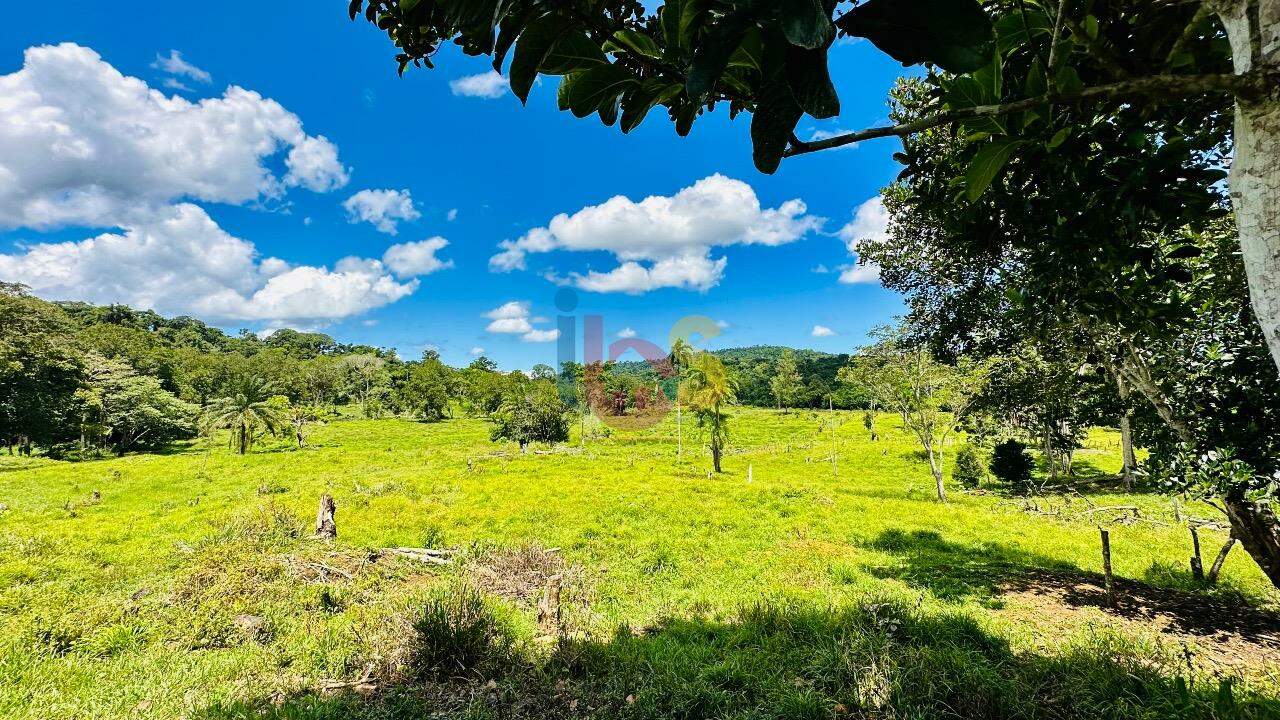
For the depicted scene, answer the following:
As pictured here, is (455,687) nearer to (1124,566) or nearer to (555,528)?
(555,528)

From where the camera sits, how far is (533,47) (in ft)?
2.66

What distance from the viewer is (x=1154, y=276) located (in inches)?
83.3

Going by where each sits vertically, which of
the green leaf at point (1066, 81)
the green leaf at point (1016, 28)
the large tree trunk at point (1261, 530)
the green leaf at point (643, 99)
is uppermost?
the green leaf at point (1016, 28)

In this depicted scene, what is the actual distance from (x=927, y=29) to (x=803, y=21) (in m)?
0.25

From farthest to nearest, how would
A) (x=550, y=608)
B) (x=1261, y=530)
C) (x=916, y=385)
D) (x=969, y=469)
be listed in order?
(x=969, y=469) → (x=916, y=385) → (x=550, y=608) → (x=1261, y=530)

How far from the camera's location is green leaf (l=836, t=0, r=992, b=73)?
0.62m

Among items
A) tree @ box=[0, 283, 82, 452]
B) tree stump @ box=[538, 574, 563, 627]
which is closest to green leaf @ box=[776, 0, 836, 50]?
tree stump @ box=[538, 574, 563, 627]

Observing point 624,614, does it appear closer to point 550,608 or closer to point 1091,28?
point 550,608

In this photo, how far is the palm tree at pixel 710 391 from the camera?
3148cm

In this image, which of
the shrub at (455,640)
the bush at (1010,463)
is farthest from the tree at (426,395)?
the shrub at (455,640)

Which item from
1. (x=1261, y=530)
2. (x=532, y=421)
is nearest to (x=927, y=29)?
(x=1261, y=530)

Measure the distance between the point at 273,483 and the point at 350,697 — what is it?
68.6 feet

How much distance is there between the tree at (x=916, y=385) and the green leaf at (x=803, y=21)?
19480 millimetres

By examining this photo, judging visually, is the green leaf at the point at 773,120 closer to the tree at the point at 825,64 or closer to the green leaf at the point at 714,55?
the tree at the point at 825,64
